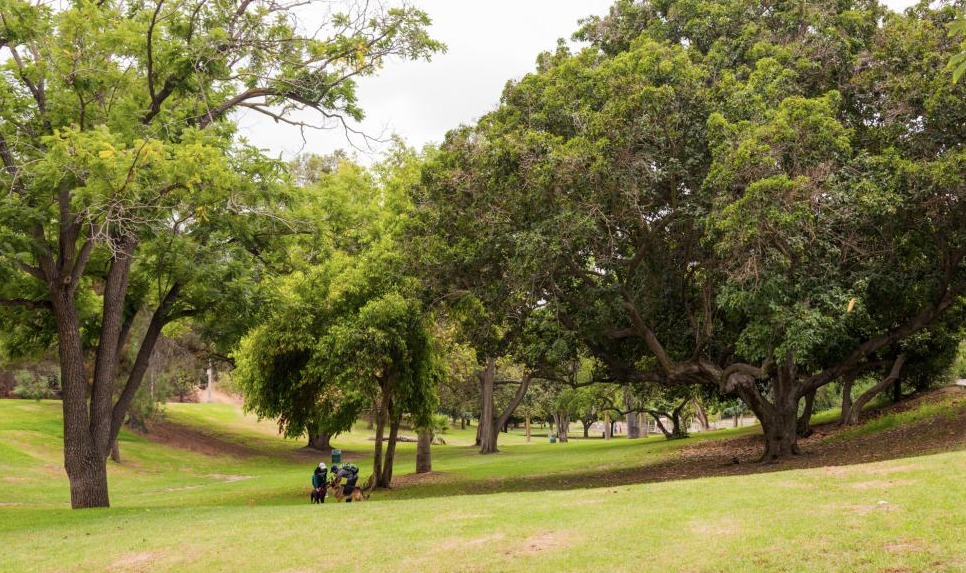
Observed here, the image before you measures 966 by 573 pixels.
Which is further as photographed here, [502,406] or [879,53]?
[502,406]

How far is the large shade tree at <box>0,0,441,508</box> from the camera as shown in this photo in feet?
47.8

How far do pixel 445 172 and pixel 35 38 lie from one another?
9.52 m

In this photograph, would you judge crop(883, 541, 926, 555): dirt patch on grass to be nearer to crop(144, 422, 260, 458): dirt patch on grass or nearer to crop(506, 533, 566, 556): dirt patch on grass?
crop(506, 533, 566, 556): dirt patch on grass

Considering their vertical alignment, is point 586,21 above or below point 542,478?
above

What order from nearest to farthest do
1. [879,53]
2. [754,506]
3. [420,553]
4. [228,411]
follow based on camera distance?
1. [420,553]
2. [754,506]
3. [879,53]
4. [228,411]

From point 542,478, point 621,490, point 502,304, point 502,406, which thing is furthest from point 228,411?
point 621,490

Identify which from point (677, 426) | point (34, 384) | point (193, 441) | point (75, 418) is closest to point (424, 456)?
point (75, 418)

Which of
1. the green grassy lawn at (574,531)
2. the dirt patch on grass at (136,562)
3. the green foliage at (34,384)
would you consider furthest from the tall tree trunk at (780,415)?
the green foliage at (34,384)

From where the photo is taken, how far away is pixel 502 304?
796 inches

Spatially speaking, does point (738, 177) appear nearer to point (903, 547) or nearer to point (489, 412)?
point (903, 547)

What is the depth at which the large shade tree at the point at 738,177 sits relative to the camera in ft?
53.5

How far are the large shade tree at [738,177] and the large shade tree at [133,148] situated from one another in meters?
4.19

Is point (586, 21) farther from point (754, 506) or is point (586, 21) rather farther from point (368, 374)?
point (754, 506)

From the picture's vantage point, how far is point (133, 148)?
1482 centimetres
